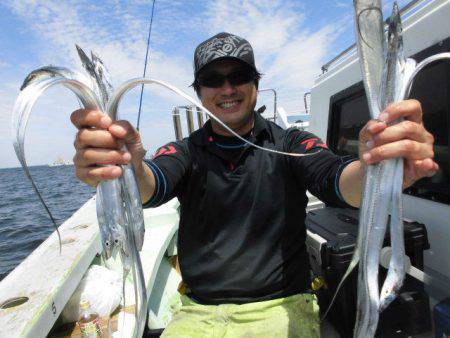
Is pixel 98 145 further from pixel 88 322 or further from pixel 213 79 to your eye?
pixel 88 322

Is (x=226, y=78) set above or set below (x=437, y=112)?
above

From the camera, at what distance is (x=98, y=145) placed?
1350 millimetres

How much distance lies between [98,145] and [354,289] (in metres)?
1.84

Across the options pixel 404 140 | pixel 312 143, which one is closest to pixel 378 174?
pixel 404 140

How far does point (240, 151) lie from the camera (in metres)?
2.33

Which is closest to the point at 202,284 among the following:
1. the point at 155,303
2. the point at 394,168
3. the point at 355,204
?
the point at 355,204

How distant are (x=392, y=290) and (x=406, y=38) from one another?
189 cm

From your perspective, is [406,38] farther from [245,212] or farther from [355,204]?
[245,212]

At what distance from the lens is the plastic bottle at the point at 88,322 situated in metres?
2.25

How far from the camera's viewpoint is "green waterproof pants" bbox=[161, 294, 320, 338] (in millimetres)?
2012

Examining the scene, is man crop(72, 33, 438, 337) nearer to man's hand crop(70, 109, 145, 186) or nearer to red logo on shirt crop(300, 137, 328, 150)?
red logo on shirt crop(300, 137, 328, 150)

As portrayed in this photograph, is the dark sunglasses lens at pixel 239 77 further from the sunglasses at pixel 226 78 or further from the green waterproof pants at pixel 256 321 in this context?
the green waterproof pants at pixel 256 321

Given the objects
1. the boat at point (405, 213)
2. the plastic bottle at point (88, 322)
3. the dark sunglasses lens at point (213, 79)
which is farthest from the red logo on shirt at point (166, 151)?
the plastic bottle at point (88, 322)

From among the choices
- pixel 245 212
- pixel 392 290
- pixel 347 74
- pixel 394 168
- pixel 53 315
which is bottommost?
pixel 53 315
